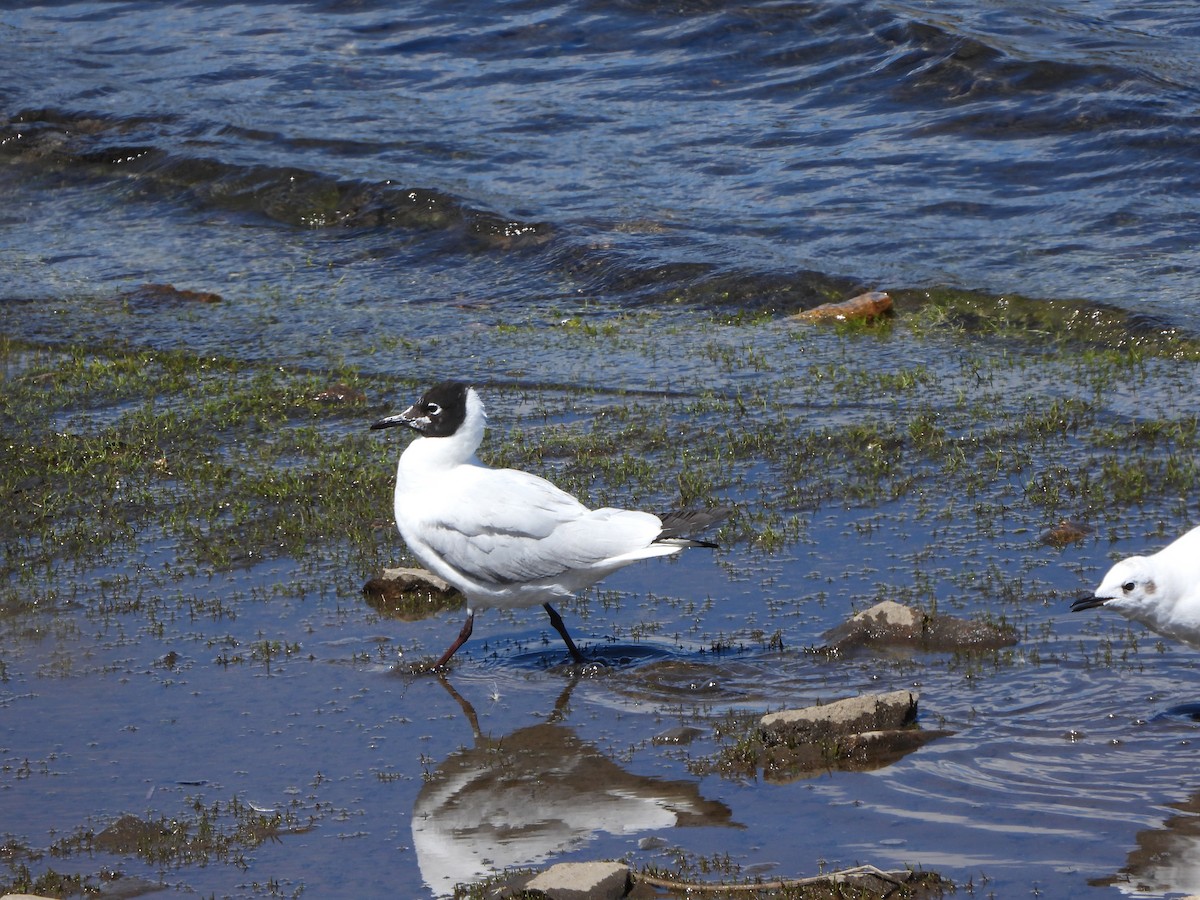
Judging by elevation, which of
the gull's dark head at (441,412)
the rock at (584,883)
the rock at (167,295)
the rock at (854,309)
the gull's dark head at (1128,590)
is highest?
the gull's dark head at (441,412)

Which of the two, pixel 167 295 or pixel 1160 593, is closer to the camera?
pixel 1160 593

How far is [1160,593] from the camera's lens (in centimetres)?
645

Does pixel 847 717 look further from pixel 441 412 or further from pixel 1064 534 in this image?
pixel 441 412

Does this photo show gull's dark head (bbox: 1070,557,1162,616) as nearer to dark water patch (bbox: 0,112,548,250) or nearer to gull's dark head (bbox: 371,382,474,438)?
gull's dark head (bbox: 371,382,474,438)

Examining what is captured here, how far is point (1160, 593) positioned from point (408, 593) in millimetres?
3759

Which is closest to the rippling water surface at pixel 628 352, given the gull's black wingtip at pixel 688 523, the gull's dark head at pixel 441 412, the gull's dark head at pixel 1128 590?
the gull's dark head at pixel 1128 590

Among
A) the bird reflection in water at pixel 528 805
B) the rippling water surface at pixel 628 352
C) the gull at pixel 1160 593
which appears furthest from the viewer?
the gull at pixel 1160 593

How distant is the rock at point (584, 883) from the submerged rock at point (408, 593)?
3102 millimetres

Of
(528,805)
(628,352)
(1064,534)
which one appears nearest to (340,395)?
(628,352)

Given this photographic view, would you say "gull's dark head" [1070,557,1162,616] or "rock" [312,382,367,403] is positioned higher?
"gull's dark head" [1070,557,1162,616]

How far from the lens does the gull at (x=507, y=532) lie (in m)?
7.40

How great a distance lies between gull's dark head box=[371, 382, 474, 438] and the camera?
7.88 meters

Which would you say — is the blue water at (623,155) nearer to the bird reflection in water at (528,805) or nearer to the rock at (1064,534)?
the rock at (1064,534)

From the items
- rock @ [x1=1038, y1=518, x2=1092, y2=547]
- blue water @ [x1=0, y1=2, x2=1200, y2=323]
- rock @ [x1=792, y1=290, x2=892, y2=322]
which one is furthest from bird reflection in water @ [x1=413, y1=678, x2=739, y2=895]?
blue water @ [x1=0, y1=2, x2=1200, y2=323]
